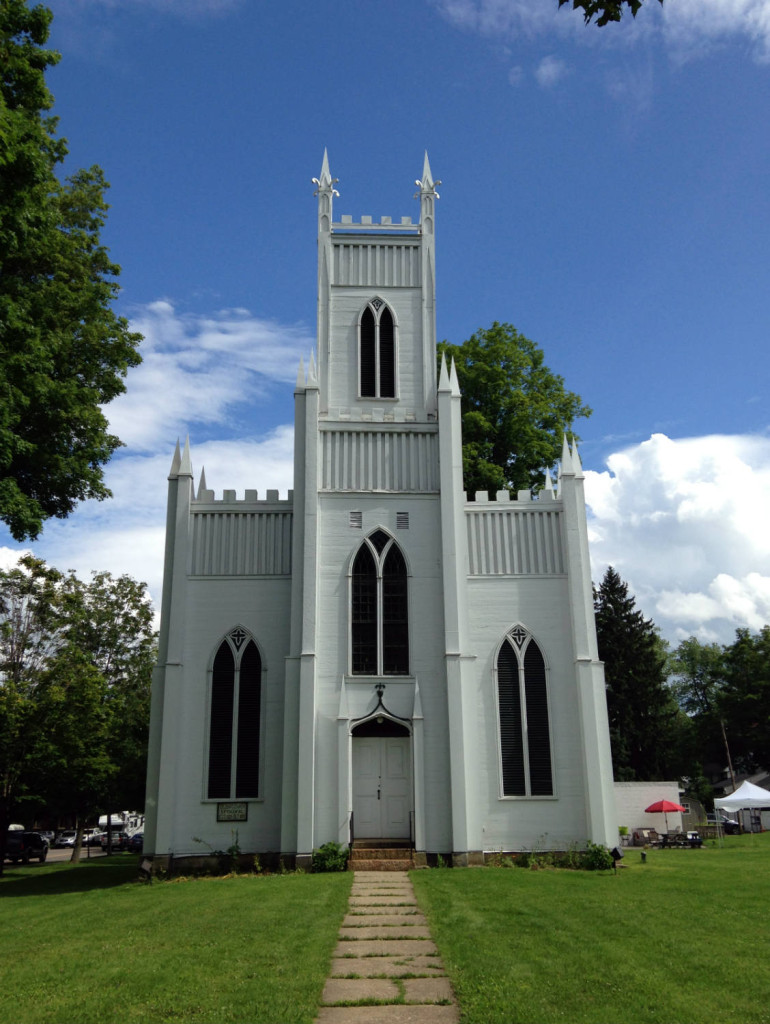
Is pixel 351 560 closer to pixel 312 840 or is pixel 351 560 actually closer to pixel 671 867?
pixel 312 840

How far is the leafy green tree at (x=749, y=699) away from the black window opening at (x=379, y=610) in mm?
38059

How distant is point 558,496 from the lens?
920 inches

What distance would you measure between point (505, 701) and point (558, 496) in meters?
5.68

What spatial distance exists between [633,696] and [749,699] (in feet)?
33.6

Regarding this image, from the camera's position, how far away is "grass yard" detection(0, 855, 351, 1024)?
7805 millimetres

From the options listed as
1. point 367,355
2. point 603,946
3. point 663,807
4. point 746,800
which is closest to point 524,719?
point 367,355

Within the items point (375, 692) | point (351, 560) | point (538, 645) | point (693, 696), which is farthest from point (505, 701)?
point (693, 696)

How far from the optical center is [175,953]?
1011 cm

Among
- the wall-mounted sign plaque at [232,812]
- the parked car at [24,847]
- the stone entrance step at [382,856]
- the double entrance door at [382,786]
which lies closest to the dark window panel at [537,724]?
the double entrance door at [382,786]

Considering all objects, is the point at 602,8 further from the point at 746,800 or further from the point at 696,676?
the point at 696,676

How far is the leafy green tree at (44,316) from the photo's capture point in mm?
15430

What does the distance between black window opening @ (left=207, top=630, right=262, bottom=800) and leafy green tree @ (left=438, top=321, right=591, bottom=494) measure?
11882mm

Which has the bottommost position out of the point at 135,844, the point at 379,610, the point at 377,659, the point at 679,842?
the point at 135,844

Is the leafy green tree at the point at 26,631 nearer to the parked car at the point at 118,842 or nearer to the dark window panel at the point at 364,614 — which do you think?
the dark window panel at the point at 364,614
